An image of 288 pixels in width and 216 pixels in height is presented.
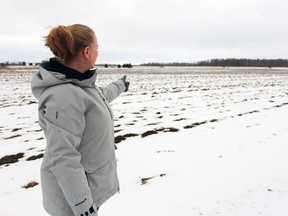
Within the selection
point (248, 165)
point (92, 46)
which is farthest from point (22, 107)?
point (92, 46)

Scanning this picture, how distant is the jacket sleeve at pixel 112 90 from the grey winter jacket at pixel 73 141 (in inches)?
22.6

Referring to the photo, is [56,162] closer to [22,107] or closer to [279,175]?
[279,175]

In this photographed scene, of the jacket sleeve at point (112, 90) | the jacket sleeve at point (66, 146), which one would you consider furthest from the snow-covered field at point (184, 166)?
the jacket sleeve at point (66, 146)

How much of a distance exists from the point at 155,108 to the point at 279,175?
629 centimetres

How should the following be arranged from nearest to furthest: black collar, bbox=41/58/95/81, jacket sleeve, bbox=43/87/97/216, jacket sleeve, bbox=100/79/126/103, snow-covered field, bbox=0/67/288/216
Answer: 1. jacket sleeve, bbox=43/87/97/216
2. black collar, bbox=41/58/95/81
3. jacket sleeve, bbox=100/79/126/103
4. snow-covered field, bbox=0/67/288/216

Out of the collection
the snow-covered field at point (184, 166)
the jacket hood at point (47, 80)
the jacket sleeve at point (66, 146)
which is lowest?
the snow-covered field at point (184, 166)

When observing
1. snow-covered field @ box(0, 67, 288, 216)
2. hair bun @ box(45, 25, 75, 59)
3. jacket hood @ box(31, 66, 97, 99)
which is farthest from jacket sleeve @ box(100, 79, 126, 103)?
snow-covered field @ box(0, 67, 288, 216)

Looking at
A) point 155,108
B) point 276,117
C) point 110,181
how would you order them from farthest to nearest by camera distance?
point 155,108
point 276,117
point 110,181

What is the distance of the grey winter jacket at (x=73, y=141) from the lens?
4.44 ft

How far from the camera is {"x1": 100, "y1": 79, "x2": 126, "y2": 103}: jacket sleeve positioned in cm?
228

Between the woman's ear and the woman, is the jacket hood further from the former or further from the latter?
the woman's ear

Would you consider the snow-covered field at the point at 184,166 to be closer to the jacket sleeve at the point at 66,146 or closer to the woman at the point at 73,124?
the woman at the point at 73,124

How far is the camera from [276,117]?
24.6 feet

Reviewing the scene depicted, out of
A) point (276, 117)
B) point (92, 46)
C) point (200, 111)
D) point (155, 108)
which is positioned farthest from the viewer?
point (155, 108)
